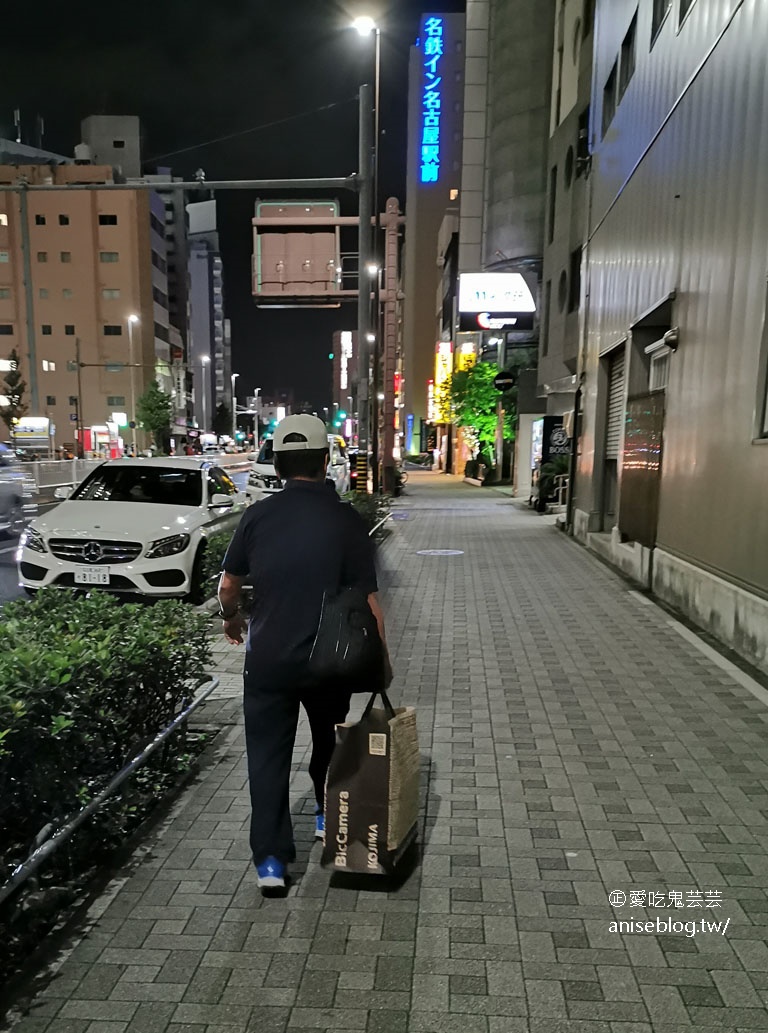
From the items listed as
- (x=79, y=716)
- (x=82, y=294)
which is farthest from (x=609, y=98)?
(x=82, y=294)

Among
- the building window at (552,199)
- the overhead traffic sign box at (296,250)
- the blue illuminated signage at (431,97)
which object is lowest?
the overhead traffic sign box at (296,250)

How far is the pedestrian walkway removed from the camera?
248 cm

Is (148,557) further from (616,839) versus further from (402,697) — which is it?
(616,839)

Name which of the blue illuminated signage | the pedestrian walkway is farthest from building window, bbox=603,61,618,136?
the blue illuminated signage

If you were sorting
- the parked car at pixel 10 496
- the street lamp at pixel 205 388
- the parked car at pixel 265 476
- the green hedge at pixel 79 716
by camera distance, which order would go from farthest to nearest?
1. the street lamp at pixel 205 388
2. the parked car at pixel 265 476
3. the parked car at pixel 10 496
4. the green hedge at pixel 79 716

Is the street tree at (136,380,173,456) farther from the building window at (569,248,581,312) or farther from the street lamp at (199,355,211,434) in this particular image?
the street lamp at (199,355,211,434)

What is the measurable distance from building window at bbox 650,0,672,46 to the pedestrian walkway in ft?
30.9

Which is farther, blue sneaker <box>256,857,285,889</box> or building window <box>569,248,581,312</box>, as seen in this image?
building window <box>569,248,581,312</box>

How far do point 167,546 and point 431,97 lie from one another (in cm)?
7456

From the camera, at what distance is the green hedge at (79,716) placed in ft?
9.25

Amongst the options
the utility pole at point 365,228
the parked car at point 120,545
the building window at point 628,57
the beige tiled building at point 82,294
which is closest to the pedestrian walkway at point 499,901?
the parked car at point 120,545

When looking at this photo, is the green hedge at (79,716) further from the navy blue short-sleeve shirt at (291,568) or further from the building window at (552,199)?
the building window at (552,199)

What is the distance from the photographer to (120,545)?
7.78 metres

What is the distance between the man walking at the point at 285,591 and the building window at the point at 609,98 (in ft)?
44.0
